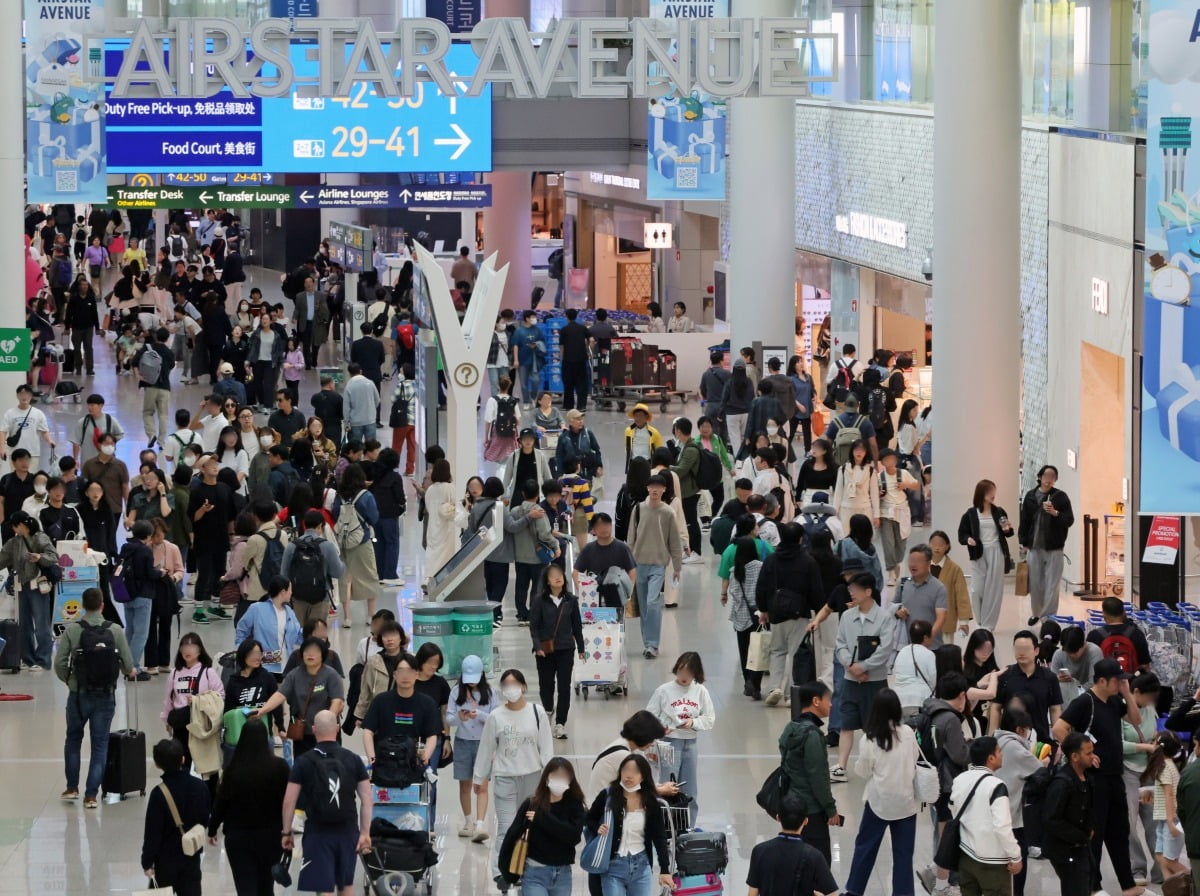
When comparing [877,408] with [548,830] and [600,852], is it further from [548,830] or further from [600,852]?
[548,830]

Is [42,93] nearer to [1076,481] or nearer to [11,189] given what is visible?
[11,189]

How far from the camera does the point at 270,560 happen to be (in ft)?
52.4

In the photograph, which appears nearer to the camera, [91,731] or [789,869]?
[789,869]

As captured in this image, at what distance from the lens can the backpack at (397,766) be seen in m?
11.2

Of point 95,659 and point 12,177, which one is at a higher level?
point 12,177

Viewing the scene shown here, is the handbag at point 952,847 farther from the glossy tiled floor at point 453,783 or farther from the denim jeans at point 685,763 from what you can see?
the denim jeans at point 685,763

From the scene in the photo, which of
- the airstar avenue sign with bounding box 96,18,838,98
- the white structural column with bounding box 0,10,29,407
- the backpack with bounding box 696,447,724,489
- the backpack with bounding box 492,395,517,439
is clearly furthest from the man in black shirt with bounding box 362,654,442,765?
the white structural column with bounding box 0,10,29,407

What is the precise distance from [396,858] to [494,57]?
10.9 m

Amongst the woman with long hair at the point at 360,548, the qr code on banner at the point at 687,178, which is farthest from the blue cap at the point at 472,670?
the qr code on banner at the point at 687,178

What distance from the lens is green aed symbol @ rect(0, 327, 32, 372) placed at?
20062 millimetres

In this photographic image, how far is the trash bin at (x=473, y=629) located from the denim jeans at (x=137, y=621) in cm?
258

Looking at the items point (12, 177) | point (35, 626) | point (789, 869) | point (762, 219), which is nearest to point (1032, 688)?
point (789, 869)

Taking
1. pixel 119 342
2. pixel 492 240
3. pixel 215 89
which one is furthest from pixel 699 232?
pixel 215 89

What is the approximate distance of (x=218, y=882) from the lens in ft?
38.5
